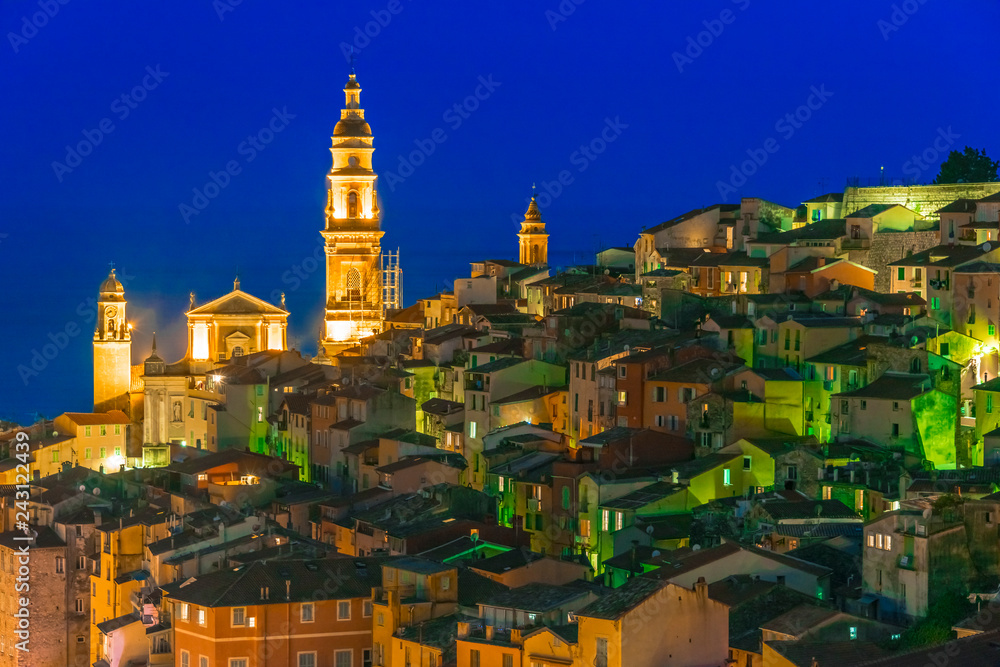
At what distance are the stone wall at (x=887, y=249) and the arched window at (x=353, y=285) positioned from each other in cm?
2088

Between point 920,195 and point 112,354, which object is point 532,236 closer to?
point 112,354

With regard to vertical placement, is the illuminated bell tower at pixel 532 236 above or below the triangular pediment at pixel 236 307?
above

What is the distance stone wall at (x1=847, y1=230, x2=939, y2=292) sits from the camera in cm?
4716

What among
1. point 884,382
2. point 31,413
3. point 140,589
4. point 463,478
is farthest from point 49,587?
point 31,413

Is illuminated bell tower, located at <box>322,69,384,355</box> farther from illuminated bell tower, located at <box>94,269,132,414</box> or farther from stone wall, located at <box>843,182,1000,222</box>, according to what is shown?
stone wall, located at <box>843,182,1000,222</box>

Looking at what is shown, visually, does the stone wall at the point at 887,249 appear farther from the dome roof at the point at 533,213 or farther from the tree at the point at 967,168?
the dome roof at the point at 533,213

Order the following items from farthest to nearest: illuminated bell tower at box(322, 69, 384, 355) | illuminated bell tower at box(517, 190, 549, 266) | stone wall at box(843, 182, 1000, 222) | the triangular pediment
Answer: illuminated bell tower at box(517, 190, 549, 266), illuminated bell tower at box(322, 69, 384, 355), the triangular pediment, stone wall at box(843, 182, 1000, 222)

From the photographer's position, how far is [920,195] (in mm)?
50594

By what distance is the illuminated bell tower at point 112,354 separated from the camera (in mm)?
57188

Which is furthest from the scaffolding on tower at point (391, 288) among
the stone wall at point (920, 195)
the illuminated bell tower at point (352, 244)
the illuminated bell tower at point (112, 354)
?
the stone wall at point (920, 195)

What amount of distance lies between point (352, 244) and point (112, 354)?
953cm

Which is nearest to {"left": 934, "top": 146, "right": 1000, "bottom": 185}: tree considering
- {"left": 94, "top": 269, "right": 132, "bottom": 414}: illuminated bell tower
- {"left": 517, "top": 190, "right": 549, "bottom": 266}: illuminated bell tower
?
{"left": 517, "top": 190, "right": 549, "bottom": 266}: illuminated bell tower

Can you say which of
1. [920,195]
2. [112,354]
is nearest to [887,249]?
[920,195]

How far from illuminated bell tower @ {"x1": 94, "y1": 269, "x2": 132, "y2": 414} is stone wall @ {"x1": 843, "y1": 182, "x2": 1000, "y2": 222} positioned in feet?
69.0
